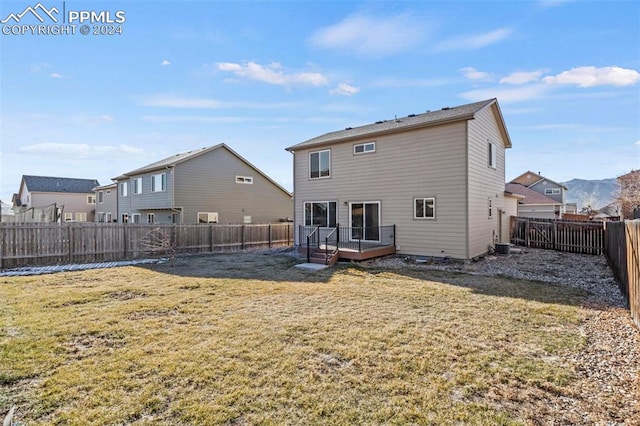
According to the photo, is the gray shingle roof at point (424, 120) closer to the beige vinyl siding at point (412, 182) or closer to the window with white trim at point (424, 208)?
the beige vinyl siding at point (412, 182)

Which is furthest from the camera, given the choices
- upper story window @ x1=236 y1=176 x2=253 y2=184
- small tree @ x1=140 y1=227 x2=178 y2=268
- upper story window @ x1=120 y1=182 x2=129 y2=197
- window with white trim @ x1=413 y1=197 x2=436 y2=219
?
upper story window @ x1=120 y1=182 x2=129 y2=197

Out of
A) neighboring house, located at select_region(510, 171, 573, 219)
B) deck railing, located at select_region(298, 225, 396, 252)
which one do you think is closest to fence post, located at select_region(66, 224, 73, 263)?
deck railing, located at select_region(298, 225, 396, 252)

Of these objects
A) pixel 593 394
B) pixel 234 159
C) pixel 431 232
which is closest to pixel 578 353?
pixel 593 394

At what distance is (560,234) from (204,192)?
20.4 metres

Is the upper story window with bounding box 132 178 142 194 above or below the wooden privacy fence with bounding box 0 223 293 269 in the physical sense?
above

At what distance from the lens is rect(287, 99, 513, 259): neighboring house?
11.7 meters

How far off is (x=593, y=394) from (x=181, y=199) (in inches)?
833

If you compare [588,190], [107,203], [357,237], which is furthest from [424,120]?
[588,190]

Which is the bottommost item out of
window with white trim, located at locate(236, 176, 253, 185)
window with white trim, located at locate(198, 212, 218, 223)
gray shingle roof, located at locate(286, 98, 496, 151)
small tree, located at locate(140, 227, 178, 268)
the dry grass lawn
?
the dry grass lawn

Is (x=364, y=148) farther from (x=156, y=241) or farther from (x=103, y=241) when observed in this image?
(x=103, y=241)

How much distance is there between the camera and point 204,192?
70.9 ft

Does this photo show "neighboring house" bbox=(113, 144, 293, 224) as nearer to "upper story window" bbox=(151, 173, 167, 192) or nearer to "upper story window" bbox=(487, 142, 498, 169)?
"upper story window" bbox=(151, 173, 167, 192)

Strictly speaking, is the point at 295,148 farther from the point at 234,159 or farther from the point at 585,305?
the point at 585,305

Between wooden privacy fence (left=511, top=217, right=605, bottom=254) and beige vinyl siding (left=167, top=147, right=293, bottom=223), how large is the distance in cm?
1654
